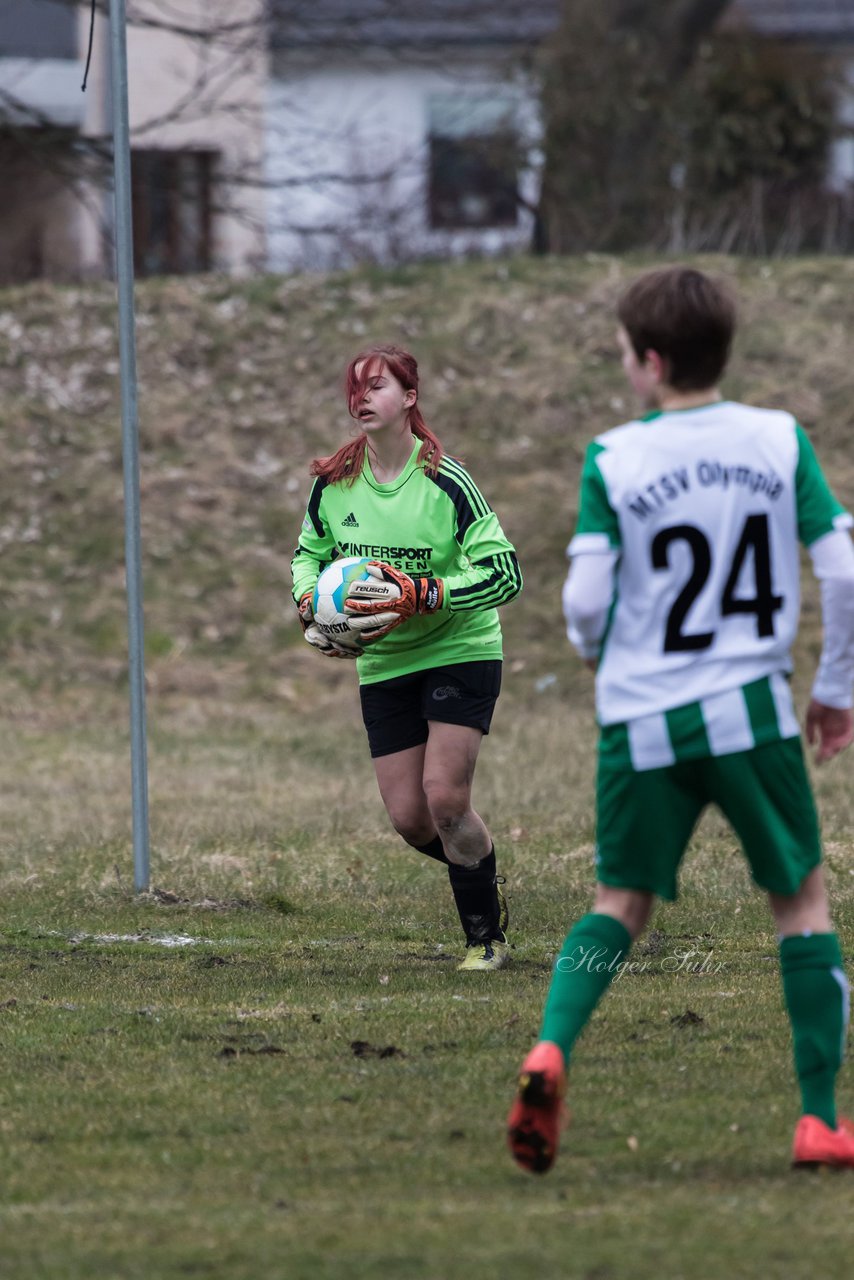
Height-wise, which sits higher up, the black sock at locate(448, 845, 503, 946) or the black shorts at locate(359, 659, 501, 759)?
the black shorts at locate(359, 659, 501, 759)

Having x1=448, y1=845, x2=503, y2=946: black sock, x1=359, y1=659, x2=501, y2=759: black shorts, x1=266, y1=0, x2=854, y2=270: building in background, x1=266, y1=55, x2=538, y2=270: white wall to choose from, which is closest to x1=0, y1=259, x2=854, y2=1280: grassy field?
x1=448, y1=845, x2=503, y2=946: black sock

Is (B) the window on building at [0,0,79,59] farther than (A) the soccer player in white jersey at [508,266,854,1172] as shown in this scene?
Yes

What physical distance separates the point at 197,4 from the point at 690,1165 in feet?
81.2

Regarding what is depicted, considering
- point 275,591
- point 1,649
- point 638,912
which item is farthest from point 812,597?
point 638,912

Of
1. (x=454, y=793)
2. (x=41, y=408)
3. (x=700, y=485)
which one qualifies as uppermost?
(x=700, y=485)

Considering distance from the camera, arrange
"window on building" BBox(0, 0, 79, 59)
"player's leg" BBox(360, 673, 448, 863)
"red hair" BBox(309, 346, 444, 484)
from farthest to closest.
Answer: "window on building" BBox(0, 0, 79, 59) → "player's leg" BBox(360, 673, 448, 863) → "red hair" BBox(309, 346, 444, 484)

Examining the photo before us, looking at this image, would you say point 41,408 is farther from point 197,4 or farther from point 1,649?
point 197,4

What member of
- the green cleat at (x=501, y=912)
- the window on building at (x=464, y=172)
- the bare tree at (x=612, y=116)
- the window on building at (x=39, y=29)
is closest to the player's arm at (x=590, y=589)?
the green cleat at (x=501, y=912)

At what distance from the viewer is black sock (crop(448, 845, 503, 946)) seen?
652 cm

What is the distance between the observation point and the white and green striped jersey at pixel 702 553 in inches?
150

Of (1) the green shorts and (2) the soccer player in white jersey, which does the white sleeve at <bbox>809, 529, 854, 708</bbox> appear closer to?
(2) the soccer player in white jersey

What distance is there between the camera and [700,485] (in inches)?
151

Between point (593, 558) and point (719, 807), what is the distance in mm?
599

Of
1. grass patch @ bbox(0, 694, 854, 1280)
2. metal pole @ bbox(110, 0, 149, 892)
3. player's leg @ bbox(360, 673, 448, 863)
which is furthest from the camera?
metal pole @ bbox(110, 0, 149, 892)
